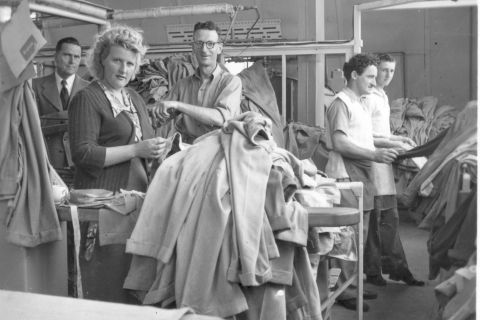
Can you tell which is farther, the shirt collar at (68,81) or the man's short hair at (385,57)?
the shirt collar at (68,81)

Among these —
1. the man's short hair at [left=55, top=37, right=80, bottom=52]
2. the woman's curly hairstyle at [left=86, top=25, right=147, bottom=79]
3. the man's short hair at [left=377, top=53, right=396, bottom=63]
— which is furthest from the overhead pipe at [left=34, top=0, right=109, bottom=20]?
the man's short hair at [left=377, top=53, right=396, bottom=63]

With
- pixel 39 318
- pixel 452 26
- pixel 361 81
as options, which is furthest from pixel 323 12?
pixel 39 318

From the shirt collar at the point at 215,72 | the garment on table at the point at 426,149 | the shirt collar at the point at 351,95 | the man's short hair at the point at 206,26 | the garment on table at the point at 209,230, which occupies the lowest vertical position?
the garment on table at the point at 209,230

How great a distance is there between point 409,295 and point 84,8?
133 cm

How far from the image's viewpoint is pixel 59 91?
8.11ft

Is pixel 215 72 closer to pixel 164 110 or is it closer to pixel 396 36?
pixel 164 110

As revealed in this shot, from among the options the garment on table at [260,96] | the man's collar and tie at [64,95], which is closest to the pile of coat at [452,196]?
the garment on table at [260,96]

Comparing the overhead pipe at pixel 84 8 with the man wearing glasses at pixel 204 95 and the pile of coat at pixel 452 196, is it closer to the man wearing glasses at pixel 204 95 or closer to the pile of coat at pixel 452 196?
the man wearing glasses at pixel 204 95

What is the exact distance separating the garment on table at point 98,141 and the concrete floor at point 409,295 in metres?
0.72

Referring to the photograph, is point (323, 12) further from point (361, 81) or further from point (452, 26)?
point (452, 26)

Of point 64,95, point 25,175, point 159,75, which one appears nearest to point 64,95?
point 64,95

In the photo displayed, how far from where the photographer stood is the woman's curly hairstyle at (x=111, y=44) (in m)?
1.85

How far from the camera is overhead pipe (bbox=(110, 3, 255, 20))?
84.4 inches

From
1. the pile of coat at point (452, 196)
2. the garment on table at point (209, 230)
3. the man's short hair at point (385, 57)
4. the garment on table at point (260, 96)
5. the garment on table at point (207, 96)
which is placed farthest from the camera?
the garment on table at point (260, 96)
